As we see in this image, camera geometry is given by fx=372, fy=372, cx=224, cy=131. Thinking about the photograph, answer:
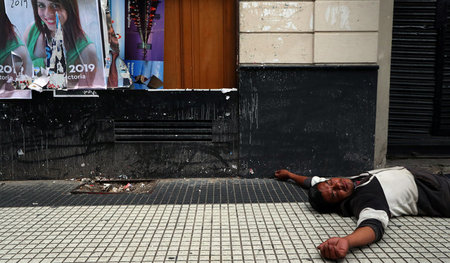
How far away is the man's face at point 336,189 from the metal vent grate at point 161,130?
193 centimetres

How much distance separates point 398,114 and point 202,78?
3256 mm

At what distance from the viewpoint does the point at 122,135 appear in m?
5.05

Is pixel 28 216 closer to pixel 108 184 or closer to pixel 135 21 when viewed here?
pixel 108 184

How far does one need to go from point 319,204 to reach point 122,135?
9.12 feet

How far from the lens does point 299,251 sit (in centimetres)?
295

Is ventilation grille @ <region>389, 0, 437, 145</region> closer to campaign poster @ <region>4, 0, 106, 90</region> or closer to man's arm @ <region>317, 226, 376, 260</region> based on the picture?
man's arm @ <region>317, 226, 376, 260</region>

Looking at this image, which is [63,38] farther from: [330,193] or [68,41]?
[330,193]

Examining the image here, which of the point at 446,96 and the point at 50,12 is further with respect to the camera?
the point at 446,96

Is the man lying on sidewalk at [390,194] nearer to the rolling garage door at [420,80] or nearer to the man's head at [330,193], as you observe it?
the man's head at [330,193]

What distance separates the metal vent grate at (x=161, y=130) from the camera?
5.04 meters

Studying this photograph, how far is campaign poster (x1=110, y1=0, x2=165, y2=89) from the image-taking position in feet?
16.5

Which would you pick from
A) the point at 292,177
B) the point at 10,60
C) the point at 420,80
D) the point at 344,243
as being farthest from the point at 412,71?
the point at 10,60

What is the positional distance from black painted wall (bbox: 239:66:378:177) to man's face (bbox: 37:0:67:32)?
2482 mm

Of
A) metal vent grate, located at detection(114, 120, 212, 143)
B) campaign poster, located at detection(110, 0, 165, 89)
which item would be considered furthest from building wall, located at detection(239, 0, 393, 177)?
campaign poster, located at detection(110, 0, 165, 89)
